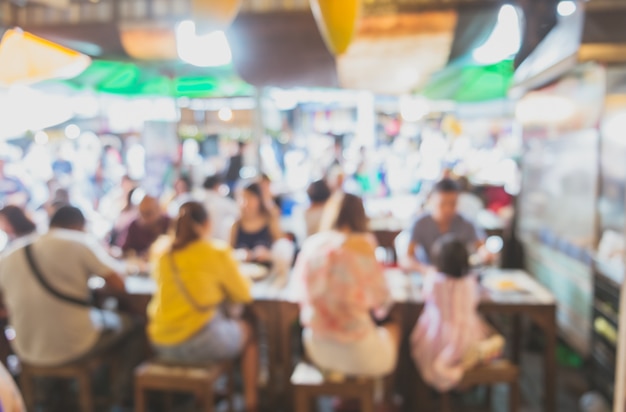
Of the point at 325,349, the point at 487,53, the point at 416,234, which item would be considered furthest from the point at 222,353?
the point at 487,53

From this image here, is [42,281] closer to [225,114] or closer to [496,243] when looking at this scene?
[496,243]

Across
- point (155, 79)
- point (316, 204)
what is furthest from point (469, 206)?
point (155, 79)

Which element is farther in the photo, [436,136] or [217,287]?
[436,136]

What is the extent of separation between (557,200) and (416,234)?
189 centimetres

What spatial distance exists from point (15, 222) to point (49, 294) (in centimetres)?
71

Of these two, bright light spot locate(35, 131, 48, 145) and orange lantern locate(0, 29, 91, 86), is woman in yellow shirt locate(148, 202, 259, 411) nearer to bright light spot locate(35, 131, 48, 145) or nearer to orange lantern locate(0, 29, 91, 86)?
orange lantern locate(0, 29, 91, 86)

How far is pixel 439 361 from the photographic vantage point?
2781 mm

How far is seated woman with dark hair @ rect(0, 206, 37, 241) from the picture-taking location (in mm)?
3250

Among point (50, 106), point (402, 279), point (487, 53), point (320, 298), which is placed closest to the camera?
point (320, 298)

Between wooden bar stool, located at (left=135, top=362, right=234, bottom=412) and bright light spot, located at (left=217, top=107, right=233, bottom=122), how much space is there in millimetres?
6787

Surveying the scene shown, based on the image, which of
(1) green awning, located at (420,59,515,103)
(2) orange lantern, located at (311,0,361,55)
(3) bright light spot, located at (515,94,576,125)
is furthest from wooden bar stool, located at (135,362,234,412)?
(3) bright light spot, located at (515,94,576,125)

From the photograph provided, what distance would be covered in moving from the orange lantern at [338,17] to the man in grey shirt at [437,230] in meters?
2.61

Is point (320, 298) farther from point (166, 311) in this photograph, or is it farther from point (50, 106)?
point (50, 106)

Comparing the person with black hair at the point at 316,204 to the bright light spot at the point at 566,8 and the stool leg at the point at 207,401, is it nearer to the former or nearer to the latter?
the stool leg at the point at 207,401
